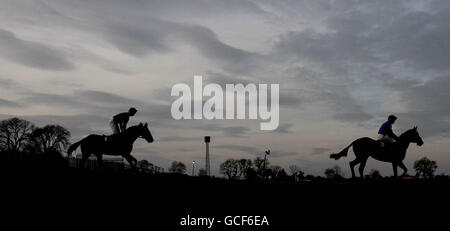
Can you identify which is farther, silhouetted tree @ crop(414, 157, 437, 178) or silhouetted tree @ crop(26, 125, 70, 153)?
silhouetted tree @ crop(414, 157, 437, 178)

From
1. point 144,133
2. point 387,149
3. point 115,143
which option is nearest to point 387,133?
point 387,149

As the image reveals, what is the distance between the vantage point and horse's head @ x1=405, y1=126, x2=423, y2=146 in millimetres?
21625

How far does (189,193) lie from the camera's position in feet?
49.5

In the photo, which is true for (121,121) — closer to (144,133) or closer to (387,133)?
(144,133)

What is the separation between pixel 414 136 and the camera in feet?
71.0

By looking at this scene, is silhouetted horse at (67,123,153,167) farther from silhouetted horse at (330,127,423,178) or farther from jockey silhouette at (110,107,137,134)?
silhouetted horse at (330,127,423,178)

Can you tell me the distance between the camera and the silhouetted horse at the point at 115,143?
20.6m

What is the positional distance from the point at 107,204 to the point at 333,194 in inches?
286

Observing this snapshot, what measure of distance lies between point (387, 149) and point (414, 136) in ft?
4.69

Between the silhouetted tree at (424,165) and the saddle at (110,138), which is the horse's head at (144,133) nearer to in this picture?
the saddle at (110,138)

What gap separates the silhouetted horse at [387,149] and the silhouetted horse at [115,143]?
31.8 ft

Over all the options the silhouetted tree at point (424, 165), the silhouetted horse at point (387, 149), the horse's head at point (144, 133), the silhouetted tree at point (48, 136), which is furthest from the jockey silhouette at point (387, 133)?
the silhouetted tree at point (424, 165)

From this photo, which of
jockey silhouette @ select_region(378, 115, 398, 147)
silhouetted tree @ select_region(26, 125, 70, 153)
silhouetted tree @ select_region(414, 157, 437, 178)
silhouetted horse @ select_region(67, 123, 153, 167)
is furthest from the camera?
silhouetted tree @ select_region(414, 157, 437, 178)

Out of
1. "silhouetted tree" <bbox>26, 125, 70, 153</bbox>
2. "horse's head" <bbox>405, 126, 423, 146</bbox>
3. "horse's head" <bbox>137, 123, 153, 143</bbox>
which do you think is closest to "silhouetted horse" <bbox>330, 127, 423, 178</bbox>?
"horse's head" <bbox>405, 126, 423, 146</bbox>
